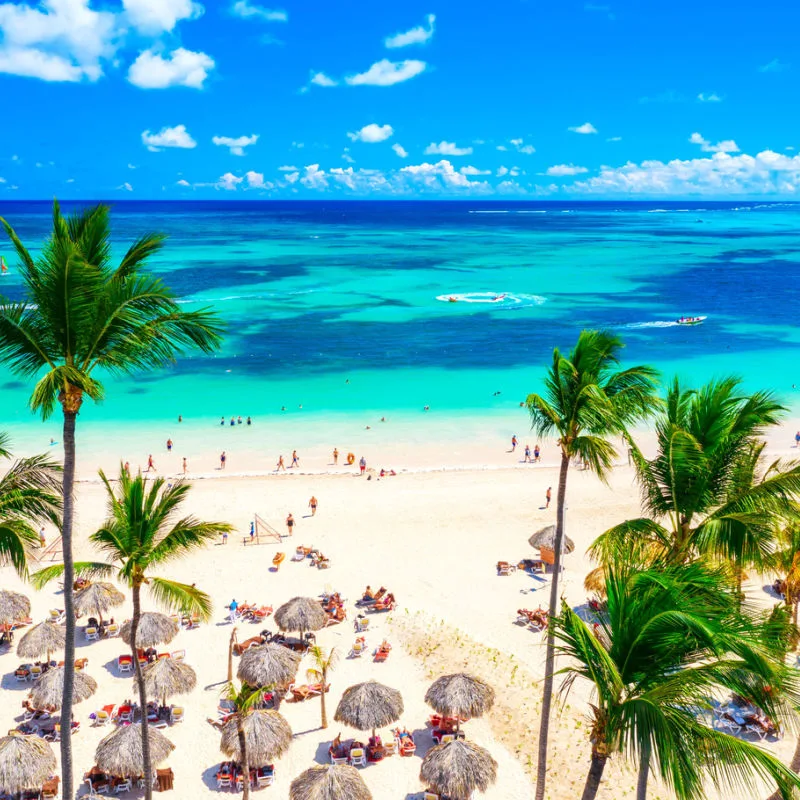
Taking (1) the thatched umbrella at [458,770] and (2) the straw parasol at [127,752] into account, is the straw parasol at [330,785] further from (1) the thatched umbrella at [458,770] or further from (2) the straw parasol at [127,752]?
(2) the straw parasol at [127,752]

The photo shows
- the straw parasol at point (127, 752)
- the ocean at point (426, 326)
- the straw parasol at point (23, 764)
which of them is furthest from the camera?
the ocean at point (426, 326)

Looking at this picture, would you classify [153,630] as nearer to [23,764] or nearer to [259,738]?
[23,764]

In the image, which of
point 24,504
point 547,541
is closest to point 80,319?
point 24,504

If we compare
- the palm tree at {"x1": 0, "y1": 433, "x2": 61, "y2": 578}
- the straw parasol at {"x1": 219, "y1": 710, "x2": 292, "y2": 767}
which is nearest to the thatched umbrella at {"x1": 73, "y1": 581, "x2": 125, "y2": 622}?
the straw parasol at {"x1": 219, "y1": 710, "x2": 292, "y2": 767}

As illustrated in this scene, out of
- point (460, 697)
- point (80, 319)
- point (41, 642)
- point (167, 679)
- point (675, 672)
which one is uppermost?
point (80, 319)

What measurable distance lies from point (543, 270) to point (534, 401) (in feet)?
298

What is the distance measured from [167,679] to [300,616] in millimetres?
3539

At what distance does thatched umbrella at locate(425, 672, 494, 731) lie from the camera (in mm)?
14039

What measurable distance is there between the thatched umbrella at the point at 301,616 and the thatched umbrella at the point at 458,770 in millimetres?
5435

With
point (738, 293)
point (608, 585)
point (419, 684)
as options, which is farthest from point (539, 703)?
point (738, 293)

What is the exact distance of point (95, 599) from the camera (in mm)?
17750

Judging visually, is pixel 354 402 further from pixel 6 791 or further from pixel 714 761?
pixel 714 761

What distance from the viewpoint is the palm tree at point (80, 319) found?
7422 mm

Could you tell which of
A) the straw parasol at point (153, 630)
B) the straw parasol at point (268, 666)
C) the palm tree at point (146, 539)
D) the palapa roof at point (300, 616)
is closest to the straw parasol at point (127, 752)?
the straw parasol at point (268, 666)
